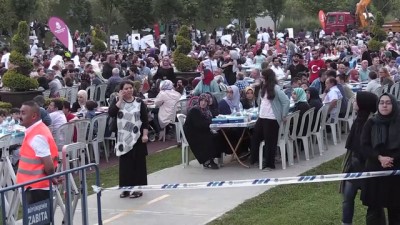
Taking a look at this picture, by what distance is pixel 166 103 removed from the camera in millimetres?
15977

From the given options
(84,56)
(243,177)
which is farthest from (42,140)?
(84,56)

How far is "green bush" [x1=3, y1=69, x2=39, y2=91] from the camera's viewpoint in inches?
673

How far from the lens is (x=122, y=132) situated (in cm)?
1034

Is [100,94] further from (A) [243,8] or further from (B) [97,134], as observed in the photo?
(A) [243,8]

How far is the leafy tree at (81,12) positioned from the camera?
4416 centimetres

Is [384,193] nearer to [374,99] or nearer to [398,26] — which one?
[374,99]

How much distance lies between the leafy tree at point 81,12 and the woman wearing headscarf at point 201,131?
108ft

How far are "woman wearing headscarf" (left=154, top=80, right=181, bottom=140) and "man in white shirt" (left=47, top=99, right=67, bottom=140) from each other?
11.0 feet

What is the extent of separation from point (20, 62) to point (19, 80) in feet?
1.56

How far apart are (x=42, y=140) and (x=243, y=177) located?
518cm

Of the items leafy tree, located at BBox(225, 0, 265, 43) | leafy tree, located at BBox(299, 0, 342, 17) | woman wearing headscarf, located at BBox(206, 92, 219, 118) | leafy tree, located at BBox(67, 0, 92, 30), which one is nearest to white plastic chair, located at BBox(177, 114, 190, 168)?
woman wearing headscarf, located at BBox(206, 92, 219, 118)

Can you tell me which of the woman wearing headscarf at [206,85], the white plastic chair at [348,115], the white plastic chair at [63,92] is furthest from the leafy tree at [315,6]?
the woman wearing headscarf at [206,85]

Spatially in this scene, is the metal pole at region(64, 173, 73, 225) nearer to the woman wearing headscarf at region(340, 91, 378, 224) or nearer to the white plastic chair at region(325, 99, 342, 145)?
the woman wearing headscarf at region(340, 91, 378, 224)

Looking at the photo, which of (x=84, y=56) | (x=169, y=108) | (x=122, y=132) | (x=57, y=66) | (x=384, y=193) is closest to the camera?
(x=384, y=193)
